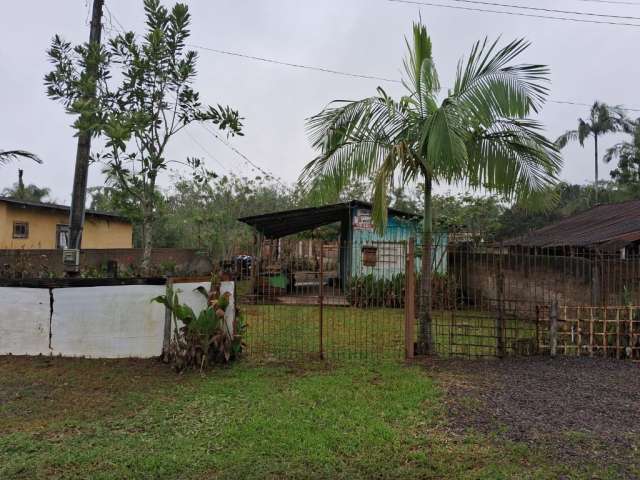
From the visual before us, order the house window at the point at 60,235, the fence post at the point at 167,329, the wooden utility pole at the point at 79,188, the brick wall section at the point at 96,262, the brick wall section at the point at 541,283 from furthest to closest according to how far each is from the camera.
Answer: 1. the house window at the point at 60,235
2. the brick wall section at the point at 96,262
3. the brick wall section at the point at 541,283
4. the wooden utility pole at the point at 79,188
5. the fence post at the point at 167,329

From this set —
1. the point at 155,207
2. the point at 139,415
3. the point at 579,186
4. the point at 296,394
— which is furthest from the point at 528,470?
the point at 579,186

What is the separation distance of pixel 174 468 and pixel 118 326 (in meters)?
3.63

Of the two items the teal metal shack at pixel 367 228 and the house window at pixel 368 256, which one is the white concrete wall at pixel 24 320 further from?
the house window at pixel 368 256

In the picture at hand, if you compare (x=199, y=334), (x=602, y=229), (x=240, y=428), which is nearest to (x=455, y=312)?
(x=199, y=334)

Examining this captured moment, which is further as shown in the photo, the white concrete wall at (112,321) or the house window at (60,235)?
the house window at (60,235)

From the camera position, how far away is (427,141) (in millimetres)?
6145

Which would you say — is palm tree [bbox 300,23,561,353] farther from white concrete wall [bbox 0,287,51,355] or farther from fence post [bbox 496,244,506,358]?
white concrete wall [bbox 0,287,51,355]

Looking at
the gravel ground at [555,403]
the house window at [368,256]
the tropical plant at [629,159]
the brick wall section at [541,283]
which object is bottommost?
the gravel ground at [555,403]

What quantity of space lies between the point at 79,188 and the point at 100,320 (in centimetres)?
243

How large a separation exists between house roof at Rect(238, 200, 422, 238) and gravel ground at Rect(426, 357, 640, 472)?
7.51 m

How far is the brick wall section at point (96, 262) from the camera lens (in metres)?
10.7

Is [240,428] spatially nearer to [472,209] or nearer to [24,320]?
[24,320]

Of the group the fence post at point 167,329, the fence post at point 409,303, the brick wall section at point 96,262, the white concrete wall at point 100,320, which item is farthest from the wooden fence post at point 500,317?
the brick wall section at point 96,262

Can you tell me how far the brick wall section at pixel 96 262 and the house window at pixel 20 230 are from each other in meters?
3.74
